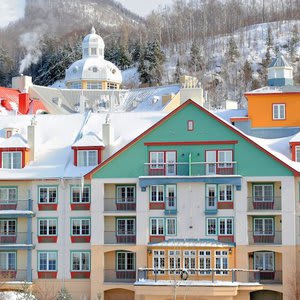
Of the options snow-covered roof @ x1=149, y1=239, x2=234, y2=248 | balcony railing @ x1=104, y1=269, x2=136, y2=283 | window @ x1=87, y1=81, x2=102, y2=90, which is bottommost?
balcony railing @ x1=104, y1=269, x2=136, y2=283

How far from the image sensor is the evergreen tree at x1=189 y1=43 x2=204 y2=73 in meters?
154

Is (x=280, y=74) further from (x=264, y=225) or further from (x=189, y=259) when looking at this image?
(x=189, y=259)

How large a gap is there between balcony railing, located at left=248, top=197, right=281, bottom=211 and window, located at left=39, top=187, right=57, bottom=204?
1171 cm

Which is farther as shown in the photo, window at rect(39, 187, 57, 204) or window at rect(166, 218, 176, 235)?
window at rect(39, 187, 57, 204)

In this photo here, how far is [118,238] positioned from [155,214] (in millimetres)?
2667

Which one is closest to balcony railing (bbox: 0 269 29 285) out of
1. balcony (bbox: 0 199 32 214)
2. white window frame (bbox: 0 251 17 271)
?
white window frame (bbox: 0 251 17 271)

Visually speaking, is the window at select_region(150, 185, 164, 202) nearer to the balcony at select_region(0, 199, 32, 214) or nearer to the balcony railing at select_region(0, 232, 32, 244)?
the balcony at select_region(0, 199, 32, 214)

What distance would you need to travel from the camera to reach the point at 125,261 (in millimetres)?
62406

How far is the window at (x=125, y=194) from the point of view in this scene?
204ft

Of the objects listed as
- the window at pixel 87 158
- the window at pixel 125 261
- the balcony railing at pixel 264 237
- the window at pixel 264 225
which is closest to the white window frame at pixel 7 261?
the window at pixel 125 261

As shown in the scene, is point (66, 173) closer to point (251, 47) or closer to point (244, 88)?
point (244, 88)

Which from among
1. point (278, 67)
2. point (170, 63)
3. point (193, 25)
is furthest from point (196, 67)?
point (278, 67)

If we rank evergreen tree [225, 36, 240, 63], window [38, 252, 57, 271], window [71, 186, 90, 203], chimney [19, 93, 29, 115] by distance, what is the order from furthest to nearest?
evergreen tree [225, 36, 240, 63]
chimney [19, 93, 29, 115]
window [71, 186, 90, 203]
window [38, 252, 57, 271]

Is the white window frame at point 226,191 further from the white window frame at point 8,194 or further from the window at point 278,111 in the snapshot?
the white window frame at point 8,194
